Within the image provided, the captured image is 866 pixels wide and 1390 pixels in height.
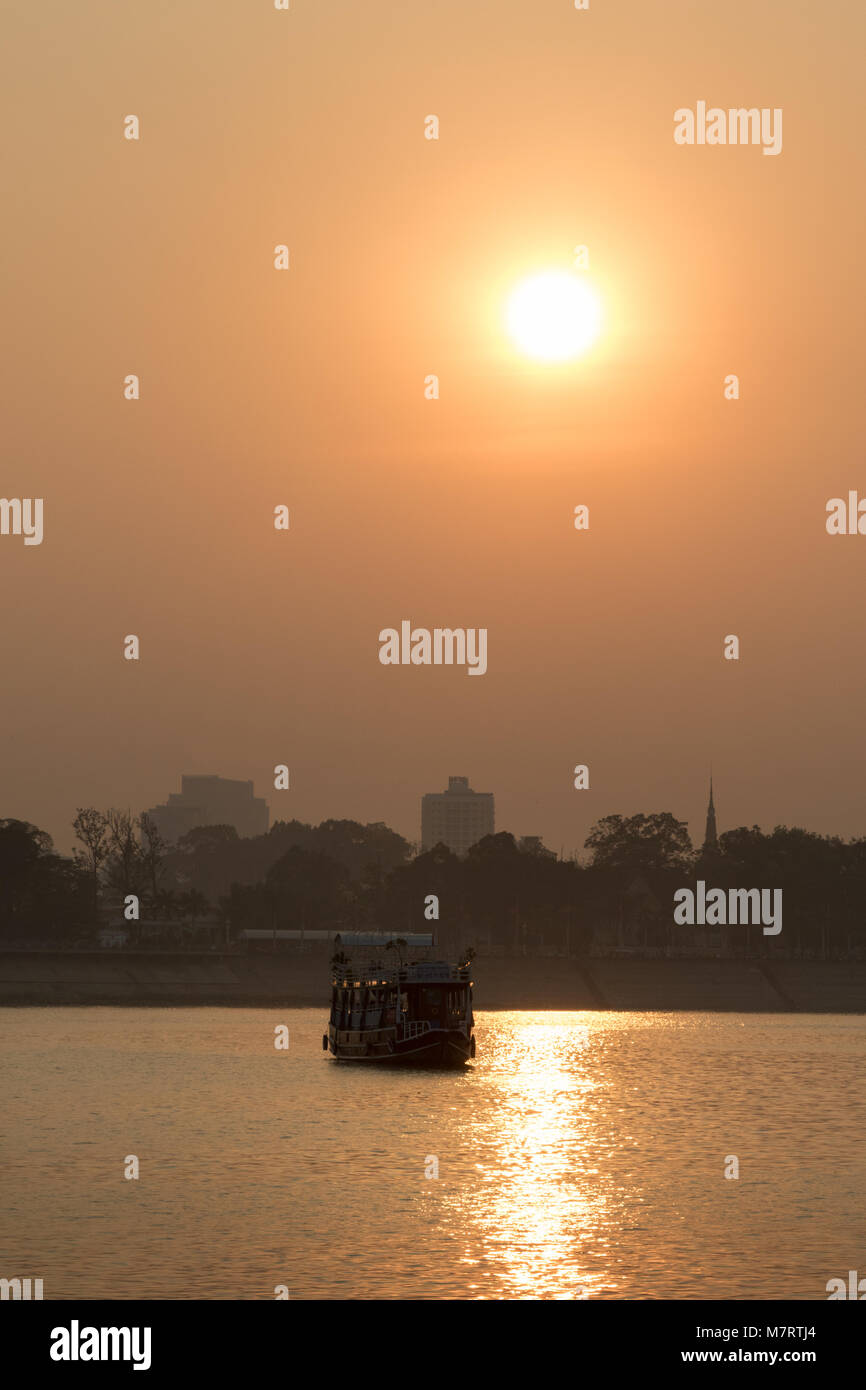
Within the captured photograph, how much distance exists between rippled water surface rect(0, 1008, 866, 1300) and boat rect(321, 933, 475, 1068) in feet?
10.7

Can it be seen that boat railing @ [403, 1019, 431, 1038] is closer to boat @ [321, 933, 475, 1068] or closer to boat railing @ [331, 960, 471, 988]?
boat @ [321, 933, 475, 1068]

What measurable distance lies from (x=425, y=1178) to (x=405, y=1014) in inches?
2417

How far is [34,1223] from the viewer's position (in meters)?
56.9

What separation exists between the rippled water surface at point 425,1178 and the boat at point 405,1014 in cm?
326

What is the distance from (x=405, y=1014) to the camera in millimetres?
132125

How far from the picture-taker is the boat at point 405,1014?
130 m

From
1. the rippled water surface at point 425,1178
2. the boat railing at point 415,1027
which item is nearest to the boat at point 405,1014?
the boat railing at point 415,1027

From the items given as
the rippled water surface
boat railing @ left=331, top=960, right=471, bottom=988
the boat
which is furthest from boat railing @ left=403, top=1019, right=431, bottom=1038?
the rippled water surface

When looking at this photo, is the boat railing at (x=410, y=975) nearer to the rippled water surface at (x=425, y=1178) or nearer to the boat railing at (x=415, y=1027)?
the boat railing at (x=415, y=1027)

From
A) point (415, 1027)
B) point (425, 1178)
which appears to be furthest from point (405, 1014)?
point (425, 1178)

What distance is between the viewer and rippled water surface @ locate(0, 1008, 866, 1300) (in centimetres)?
5041
